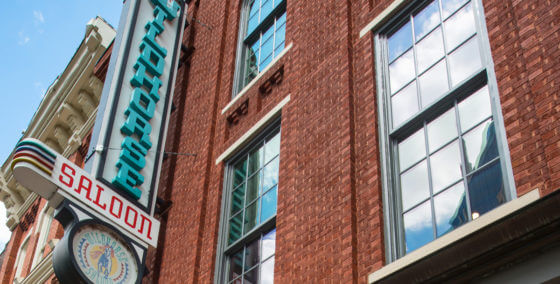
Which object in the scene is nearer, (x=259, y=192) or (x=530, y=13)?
(x=530, y=13)

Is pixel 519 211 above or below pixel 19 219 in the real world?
below

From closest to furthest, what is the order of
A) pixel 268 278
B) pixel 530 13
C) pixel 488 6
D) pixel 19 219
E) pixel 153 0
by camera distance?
pixel 530 13 → pixel 488 6 → pixel 268 278 → pixel 153 0 → pixel 19 219

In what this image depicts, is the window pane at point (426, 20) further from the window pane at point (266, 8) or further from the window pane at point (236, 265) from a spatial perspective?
the window pane at point (266, 8)

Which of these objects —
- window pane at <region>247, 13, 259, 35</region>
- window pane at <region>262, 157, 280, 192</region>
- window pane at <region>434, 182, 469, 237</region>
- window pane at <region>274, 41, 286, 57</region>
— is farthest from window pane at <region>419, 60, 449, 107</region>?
window pane at <region>247, 13, 259, 35</region>

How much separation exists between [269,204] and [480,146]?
403 cm

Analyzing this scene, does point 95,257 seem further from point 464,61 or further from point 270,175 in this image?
point 464,61

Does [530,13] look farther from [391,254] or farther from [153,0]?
[153,0]

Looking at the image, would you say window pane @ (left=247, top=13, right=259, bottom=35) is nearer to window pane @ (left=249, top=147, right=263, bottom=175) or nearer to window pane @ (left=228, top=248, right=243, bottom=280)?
window pane @ (left=249, top=147, right=263, bottom=175)

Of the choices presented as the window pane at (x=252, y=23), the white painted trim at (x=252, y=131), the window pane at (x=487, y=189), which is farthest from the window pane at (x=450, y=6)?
the window pane at (x=252, y=23)

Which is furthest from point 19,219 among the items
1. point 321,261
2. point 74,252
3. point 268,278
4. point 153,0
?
point 321,261

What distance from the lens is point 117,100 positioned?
1350 cm

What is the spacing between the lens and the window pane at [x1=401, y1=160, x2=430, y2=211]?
8.46 m

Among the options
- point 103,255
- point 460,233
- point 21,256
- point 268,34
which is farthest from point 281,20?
point 21,256

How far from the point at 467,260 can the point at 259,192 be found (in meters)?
5.29
